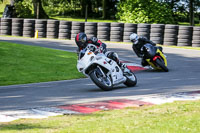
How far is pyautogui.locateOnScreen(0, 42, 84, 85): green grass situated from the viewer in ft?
45.8

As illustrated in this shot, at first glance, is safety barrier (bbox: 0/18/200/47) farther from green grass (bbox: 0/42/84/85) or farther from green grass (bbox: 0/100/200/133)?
green grass (bbox: 0/100/200/133)

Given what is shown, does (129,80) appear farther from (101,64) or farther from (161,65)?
(161,65)

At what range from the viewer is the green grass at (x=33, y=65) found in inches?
550

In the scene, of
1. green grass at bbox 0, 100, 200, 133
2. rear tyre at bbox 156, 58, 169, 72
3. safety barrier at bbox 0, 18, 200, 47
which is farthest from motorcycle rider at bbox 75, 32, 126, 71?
safety barrier at bbox 0, 18, 200, 47

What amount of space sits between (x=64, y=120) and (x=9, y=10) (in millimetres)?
32311

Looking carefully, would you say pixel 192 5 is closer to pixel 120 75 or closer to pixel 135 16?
pixel 135 16

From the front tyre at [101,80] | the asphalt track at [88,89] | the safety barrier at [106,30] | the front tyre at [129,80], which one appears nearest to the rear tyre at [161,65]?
the asphalt track at [88,89]

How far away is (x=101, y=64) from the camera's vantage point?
1117 centimetres

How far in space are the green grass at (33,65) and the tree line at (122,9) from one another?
15.5 meters

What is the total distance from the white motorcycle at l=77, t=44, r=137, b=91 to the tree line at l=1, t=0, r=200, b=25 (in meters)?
22.3

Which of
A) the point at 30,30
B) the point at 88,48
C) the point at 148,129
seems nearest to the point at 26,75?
the point at 88,48

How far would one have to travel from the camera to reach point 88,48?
1130 centimetres

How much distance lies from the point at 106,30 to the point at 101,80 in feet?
49.3

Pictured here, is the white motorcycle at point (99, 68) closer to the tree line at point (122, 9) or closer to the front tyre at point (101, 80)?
the front tyre at point (101, 80)
